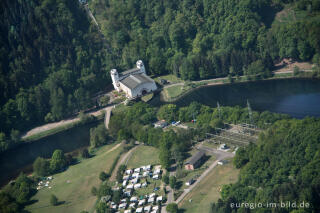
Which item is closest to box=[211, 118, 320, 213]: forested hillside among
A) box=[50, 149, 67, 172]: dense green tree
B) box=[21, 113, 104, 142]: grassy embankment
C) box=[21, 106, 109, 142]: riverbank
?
box=[50, 149, 67, 172]: dense green tree

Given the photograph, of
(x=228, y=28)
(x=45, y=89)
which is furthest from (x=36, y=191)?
(x=228, y=28)

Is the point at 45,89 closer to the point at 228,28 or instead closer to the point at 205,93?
the point at 205,93

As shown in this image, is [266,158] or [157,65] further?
[157,65]

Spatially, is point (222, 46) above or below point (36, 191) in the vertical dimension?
above

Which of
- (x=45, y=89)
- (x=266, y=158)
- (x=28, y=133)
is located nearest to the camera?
(x=266, y=158)

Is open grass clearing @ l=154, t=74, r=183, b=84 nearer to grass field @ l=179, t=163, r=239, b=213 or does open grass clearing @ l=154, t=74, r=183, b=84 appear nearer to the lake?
the lake

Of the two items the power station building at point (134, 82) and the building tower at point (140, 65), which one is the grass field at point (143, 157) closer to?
the power station building at point (134, 82)

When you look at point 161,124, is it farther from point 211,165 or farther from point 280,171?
point 280,171
